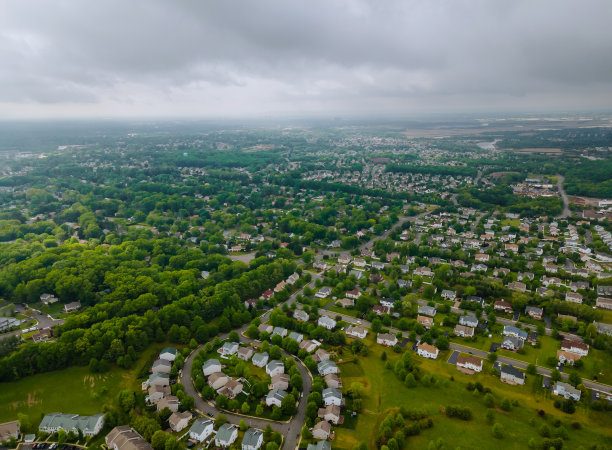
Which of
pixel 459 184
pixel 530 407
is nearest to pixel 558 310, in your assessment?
pixel 530 407

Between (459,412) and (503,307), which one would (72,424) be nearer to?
(459,412)

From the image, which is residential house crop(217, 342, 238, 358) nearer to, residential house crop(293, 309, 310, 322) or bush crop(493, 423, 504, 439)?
residential house crop(293, 309, 310, 322)

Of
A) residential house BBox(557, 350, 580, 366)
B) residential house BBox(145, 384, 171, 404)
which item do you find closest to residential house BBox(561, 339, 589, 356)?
residential house BBox(557, 350, 580, 366)

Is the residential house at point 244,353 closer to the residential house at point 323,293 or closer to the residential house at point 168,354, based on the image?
the residential house at point 168,354

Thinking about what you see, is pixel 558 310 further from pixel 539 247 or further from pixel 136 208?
pixel 136 208

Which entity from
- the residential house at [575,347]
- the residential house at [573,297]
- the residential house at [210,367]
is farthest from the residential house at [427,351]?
the residential house at [573,297]
